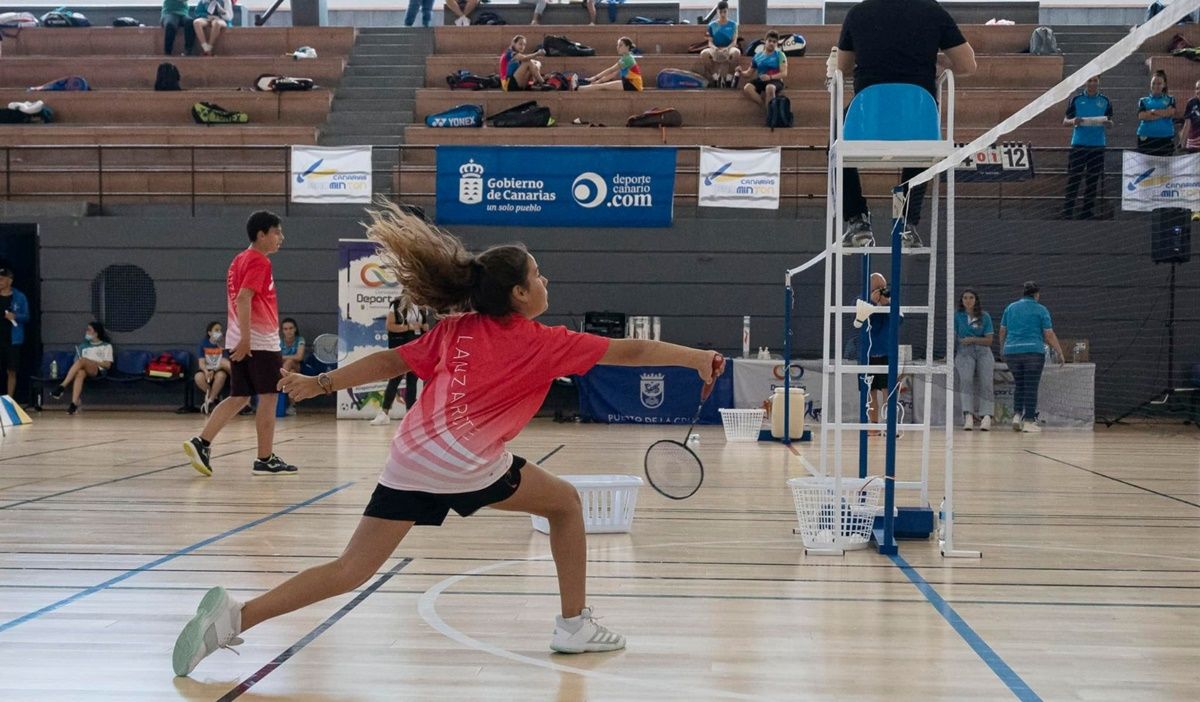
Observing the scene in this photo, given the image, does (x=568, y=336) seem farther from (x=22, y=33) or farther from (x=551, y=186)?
(x=22, y=33)

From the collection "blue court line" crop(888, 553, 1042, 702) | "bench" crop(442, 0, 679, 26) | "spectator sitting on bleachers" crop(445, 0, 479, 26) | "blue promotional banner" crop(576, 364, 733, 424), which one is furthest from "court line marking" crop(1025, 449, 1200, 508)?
"spectator sitting on bleachers" crop(445, 0, 479, 26)

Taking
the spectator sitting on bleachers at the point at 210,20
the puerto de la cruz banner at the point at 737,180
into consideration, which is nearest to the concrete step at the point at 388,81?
the spectator sitting on bleachers at the point at 210,20

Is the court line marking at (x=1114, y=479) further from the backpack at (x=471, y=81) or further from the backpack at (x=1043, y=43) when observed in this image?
the backpack at (x=471, y=81)

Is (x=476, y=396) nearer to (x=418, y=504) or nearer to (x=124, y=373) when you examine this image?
(x=418, y=504)

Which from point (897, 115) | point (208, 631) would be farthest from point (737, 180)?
point (208, 631)

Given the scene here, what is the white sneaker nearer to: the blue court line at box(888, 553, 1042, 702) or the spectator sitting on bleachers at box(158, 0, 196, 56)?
the blue court line at box(888, 553, 1042, 702)

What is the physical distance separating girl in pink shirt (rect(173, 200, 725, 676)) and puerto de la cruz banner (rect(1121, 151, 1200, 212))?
1176cm

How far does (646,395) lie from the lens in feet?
50.4

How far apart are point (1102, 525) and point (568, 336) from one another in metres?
4.53

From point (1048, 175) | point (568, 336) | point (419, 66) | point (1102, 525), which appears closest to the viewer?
point (568, 336)

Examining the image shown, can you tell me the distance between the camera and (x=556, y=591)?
16.1ft

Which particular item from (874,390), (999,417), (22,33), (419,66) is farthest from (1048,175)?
(22,33)

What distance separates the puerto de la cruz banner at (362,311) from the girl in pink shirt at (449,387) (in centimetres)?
1194

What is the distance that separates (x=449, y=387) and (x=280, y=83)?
666 inches
